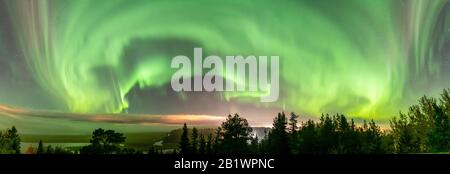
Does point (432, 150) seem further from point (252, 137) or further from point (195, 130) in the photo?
point (195, 130)

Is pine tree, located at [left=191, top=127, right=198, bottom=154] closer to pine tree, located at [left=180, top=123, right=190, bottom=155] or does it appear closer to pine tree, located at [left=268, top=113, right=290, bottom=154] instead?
pine tree, located at [left=180, top=123, right=190, bottom=155]

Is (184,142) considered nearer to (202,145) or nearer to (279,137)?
(202,145)

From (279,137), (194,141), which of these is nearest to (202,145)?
(194,141)

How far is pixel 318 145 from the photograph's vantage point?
15922mm

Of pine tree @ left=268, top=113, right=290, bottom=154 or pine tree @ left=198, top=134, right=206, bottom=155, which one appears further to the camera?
pine tree @ left=198, top=134, right=206, bottom=155

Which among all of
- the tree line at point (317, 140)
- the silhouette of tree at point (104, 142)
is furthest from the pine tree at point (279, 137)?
the silhouette of tree at point (104, 142)

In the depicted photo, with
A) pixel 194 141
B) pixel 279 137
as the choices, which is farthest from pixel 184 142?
pixel 279 137

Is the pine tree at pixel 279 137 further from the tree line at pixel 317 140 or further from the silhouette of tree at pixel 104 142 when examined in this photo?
the silhouette of tree at pixel 104 142

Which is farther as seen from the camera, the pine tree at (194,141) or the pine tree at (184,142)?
the pine tree at (194,141)

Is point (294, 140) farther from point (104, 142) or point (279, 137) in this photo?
point (104, 142)

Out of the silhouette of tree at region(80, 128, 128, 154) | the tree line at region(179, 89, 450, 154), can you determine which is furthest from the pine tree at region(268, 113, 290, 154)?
the silhouette of tree at region(80, 128, 128, 154)
